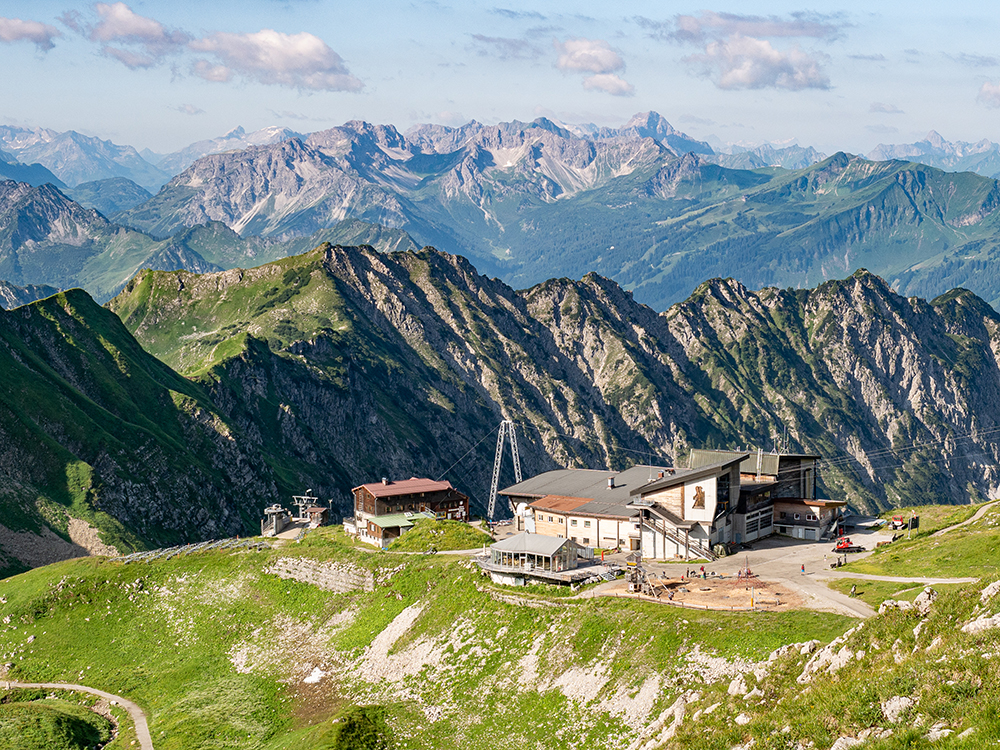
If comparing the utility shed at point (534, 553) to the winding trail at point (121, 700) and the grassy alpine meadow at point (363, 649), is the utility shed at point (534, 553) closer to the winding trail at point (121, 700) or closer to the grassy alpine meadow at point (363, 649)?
the grassy alpine meadow at point (363, 649)

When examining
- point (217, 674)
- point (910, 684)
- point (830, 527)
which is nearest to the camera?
point (910, 684)

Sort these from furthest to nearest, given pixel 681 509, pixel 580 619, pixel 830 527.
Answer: pixel 830 527 → pixel 681 509 → pixel 580 619

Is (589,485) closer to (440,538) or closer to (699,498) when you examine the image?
Answer: (440,538)

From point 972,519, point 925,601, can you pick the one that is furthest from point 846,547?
point 925,601

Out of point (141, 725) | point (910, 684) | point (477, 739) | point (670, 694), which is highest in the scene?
point (910, 684)

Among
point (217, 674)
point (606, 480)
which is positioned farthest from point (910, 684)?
point (606, 480)

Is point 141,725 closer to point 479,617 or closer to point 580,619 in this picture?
point 479,617

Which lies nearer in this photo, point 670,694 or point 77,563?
point 670,694

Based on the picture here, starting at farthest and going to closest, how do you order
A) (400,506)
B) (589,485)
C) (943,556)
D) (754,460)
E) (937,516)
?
(400,506) < (589,485) < (937,516) < (754,460) < (943,556)
